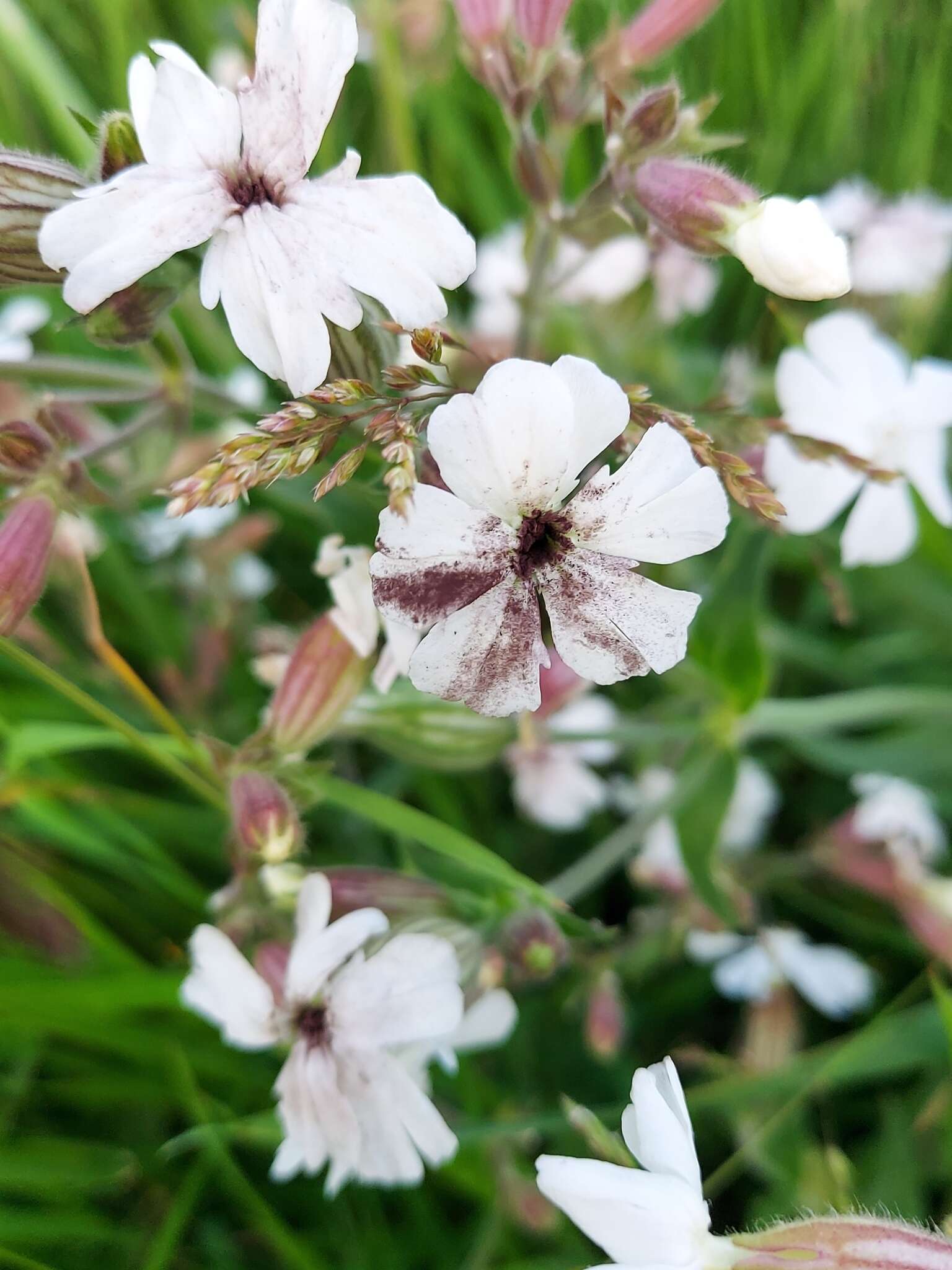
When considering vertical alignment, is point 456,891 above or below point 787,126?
below

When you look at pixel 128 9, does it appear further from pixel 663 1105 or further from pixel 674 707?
pixel 663 1105

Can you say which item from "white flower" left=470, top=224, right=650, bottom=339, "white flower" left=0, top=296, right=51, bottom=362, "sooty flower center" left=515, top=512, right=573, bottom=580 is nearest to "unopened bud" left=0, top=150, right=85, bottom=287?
"white flower" left=0, top=296, right=51, bottom=362

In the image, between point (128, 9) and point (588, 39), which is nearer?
point (588, 39)

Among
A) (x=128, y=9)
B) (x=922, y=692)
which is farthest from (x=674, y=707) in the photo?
(x=128, y=9)

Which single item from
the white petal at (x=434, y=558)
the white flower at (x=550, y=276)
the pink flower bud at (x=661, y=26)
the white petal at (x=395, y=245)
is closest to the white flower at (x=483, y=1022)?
the white petal at (x=434, y=558)

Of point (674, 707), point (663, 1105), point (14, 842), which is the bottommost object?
point (674, 707)

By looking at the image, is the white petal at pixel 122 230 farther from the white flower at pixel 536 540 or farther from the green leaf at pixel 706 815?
the green leaf at pixel 706 815

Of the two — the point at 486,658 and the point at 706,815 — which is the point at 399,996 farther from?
the point at 706,815
